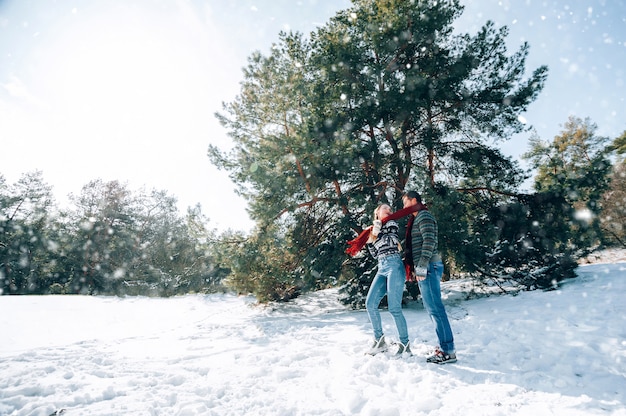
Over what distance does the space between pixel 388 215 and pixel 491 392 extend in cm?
215

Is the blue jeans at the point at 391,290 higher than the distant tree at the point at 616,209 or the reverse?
the reverse

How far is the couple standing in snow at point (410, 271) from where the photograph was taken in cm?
330

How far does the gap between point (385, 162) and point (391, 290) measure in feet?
17.4

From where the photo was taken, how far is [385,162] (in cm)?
823

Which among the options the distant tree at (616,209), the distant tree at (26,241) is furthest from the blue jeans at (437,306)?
the distant tree at (26,241)

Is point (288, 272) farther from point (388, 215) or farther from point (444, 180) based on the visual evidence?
point (444, 180)

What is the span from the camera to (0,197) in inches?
847

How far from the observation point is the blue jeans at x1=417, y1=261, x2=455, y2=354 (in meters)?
3.28

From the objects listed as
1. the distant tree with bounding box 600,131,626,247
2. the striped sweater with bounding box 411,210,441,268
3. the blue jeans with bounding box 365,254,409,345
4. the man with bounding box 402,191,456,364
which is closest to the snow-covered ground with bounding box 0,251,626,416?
the man with bounding box 402,191,456,364

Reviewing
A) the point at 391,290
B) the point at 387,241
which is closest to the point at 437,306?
the point at 391,290

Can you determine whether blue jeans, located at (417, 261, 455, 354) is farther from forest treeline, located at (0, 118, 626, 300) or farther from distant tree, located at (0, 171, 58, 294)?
distant tree, located at (0, 171, 58, 294)

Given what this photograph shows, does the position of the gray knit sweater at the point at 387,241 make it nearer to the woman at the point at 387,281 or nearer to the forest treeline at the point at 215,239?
the woman at the point at 387,281

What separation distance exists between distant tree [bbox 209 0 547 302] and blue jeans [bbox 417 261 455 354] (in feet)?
12.8

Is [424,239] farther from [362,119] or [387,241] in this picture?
[362,119]
